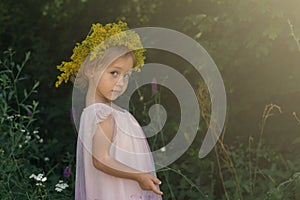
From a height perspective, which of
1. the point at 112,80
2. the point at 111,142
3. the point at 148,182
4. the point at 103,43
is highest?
the point at 103,43

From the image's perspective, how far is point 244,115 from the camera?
5203mm

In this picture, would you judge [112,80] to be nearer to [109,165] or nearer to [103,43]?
[103,43]

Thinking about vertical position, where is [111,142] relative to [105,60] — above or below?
below

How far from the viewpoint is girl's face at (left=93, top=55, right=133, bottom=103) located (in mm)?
2812

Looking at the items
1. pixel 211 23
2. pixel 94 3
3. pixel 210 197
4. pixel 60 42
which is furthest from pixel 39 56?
pixel 210 197

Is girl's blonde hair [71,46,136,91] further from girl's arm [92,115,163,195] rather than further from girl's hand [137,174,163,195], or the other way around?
girl's hand [137,174,163,195]

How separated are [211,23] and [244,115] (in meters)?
0.80

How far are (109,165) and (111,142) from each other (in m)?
0.11

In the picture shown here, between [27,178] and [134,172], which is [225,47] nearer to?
[27,178]

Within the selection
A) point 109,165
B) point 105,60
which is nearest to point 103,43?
point 105,60

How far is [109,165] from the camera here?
2699 mm

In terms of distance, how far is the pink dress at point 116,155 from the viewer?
109 inches

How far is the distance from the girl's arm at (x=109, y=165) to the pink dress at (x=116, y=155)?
0.05m

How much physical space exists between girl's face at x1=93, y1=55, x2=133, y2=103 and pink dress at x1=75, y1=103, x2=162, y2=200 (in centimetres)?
6
